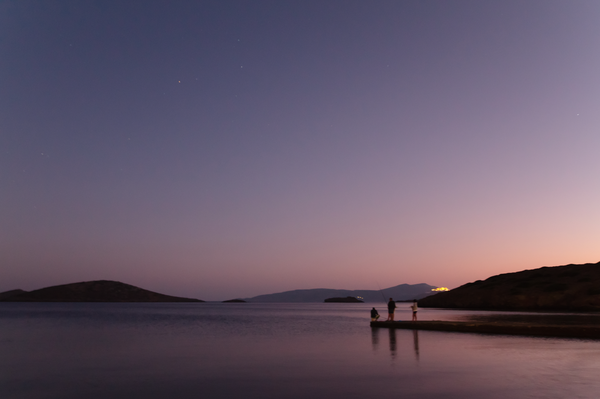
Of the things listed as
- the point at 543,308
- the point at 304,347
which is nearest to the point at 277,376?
the point at 304,347

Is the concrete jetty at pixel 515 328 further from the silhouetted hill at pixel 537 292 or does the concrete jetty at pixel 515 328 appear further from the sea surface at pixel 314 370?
the silhouetted hill at pixel 537 292

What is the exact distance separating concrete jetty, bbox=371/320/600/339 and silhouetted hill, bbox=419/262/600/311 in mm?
61957

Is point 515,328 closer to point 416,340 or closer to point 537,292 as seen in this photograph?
point 416,340

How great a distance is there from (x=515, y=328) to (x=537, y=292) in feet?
250

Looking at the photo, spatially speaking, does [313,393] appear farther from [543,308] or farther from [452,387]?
[543,308]

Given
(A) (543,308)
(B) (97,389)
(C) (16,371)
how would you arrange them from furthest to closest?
(A) (543,308) → (C) (16,371) → (B) (97,389)

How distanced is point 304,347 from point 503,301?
90111 millimetres

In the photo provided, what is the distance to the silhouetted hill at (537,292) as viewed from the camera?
8894 cm

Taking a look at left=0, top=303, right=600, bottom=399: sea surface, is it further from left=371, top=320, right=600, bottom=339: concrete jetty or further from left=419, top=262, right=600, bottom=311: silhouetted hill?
left=419, top=262, right=600, bottom=311: silhouetted hill

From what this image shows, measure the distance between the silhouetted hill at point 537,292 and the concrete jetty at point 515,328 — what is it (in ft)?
203

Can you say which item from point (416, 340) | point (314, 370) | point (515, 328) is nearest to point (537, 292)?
point (515, 328)

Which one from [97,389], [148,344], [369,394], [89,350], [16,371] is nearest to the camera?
[369,394]

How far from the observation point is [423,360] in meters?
20.1

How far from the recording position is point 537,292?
9875 cm
